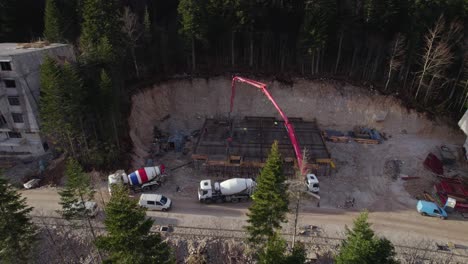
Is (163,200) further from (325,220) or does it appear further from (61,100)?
(325,220)

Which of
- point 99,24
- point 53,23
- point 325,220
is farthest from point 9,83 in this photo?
point 325,220

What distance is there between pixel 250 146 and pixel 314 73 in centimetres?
1766

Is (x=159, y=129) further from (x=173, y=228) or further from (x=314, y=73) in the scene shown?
(x=314, y=73)

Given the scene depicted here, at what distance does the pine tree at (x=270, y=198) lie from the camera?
18.5 m

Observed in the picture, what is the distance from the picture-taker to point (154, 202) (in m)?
27.0

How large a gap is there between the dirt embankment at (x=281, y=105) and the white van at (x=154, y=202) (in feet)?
44.7

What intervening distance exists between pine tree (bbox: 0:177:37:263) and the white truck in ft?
46.3

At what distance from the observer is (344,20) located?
41812mm

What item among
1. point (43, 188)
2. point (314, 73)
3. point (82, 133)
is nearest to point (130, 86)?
point (82, 133)

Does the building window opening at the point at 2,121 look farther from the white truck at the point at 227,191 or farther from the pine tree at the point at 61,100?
the white truck at the point at 227,191

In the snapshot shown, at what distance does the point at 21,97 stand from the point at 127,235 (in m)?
25.0

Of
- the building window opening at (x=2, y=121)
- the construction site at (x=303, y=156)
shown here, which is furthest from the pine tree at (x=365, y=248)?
the building window opening at (x=2, y=121)

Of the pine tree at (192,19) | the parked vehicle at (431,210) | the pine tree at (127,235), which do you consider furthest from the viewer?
the pine tree at (192,19)

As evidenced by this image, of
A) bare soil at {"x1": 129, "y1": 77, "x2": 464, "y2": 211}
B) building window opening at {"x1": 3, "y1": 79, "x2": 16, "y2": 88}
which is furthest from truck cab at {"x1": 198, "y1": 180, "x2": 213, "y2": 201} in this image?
building window opening at {"x1": 3, "y1": 79, "x2": 16, "y2": 88}
